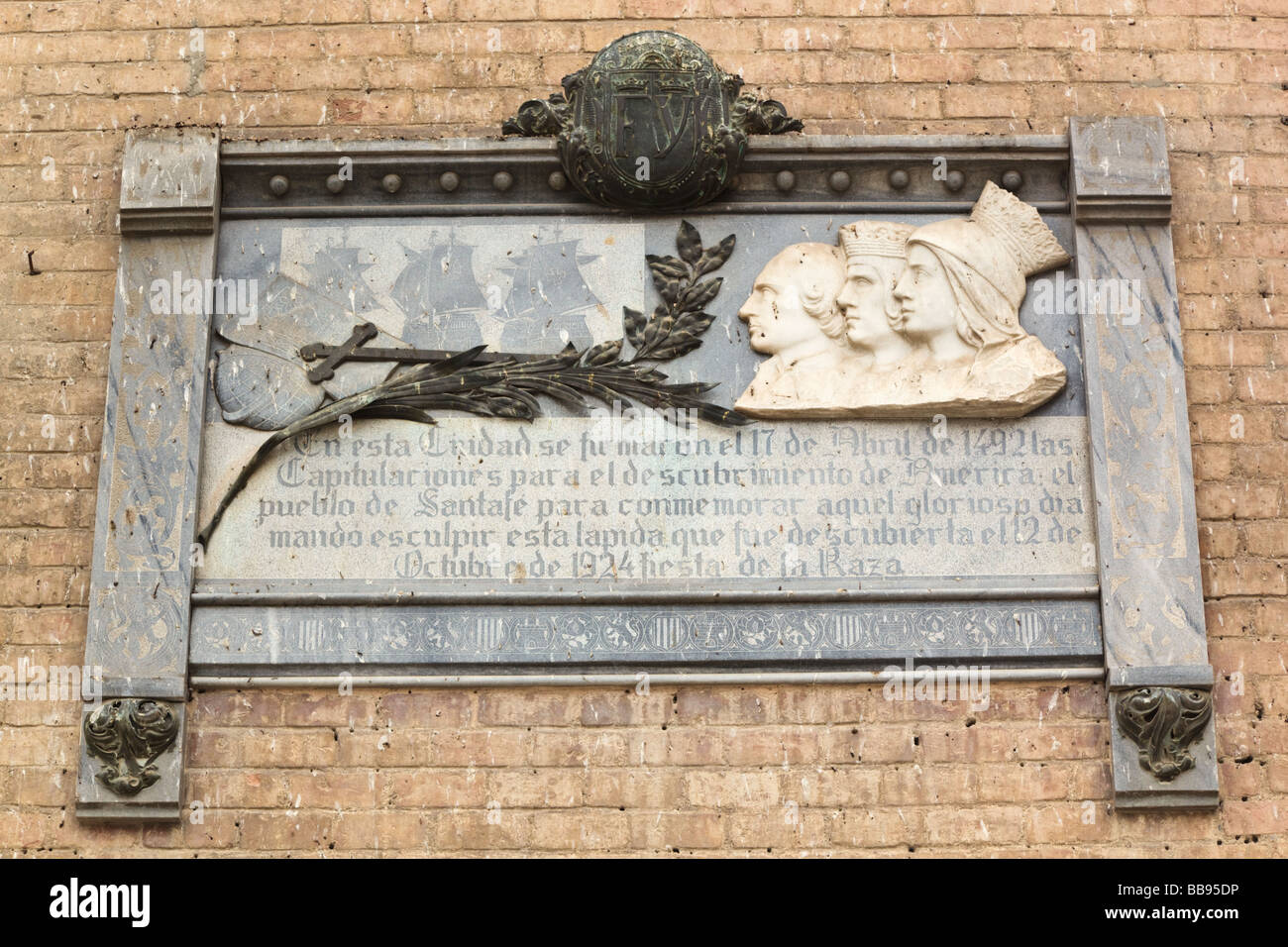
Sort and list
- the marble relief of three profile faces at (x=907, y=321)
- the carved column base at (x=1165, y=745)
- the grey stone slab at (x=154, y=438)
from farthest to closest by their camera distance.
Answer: the marble relief of three profile faces at (x=907, y=321) → the grey stone slab at (x=154, y=438) → the carved column base at (x=1165, y=745)

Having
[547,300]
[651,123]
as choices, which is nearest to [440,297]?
[547,300]

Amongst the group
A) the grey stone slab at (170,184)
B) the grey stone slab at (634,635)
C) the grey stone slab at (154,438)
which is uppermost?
the grey stone slab at (170,184)

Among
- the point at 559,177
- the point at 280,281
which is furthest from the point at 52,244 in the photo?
the point at 559,177

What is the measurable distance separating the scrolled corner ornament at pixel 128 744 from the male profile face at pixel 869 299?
98.8 inches

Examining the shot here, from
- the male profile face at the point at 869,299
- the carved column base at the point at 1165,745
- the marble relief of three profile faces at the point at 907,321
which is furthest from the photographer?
the male profile face at the point at 869,299

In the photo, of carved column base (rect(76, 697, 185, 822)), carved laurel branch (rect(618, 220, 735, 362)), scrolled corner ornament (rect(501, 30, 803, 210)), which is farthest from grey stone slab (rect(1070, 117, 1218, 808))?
carved column base (rect(76, 697, 185, 822))

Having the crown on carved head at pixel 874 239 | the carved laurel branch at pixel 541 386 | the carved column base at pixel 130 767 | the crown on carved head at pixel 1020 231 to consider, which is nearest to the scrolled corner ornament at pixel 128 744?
the carved column base at pixel 130 767

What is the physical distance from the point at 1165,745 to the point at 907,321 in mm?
1560

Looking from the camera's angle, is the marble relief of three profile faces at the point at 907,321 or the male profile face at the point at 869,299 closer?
the marble relief of three profile faces at the point at 907,321

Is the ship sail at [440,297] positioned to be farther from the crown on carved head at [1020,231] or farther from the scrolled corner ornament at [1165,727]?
the scrolled corner ornament at [1165,727]

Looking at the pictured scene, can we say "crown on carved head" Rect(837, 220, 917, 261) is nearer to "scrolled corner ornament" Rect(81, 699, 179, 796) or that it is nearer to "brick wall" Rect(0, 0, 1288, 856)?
"brick wall" Rect(0, 0, 1288, 856)

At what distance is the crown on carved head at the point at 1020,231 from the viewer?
6.39 metres

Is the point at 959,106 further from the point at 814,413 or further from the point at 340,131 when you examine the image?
the point at 340,131

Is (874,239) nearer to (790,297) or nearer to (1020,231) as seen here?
(790,297)
